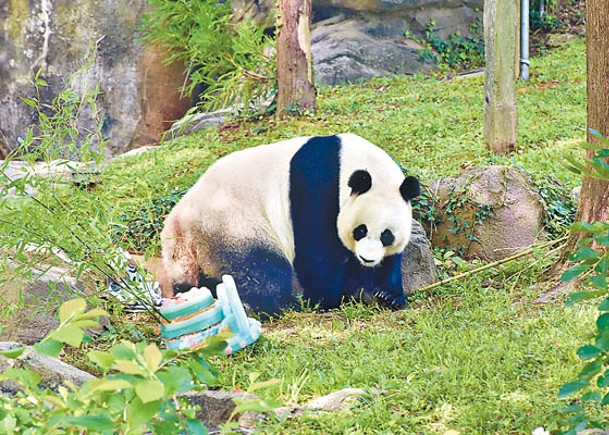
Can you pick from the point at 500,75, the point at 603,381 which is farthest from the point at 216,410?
the point at 500,75

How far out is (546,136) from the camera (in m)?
7.82

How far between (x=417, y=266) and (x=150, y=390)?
389 cm

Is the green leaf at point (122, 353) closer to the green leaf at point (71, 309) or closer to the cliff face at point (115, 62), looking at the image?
the green leaf at point (71, 309)

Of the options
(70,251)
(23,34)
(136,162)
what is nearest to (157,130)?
(23,34)

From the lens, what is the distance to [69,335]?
1675mm

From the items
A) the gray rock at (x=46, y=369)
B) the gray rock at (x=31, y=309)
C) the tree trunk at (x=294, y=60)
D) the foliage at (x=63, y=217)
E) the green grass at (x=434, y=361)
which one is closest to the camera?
the green grass at (x=434, y=361)

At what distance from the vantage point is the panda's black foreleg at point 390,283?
5062 mm

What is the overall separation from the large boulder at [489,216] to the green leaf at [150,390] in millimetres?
4390

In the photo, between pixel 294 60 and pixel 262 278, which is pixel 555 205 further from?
pixel 294 60

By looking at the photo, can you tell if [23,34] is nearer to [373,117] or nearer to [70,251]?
[373,117]

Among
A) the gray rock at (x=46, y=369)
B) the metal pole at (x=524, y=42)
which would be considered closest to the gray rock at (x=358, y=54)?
the metal pole at (x=524, y=42)

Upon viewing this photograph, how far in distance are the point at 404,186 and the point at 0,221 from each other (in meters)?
2.27

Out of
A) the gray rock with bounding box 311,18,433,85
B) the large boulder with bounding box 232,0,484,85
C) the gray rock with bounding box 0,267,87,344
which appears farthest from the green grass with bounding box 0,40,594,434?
the large boulder with bounding box 232,0,484,85

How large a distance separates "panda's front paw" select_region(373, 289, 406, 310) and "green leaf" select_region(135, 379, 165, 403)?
3611mm
